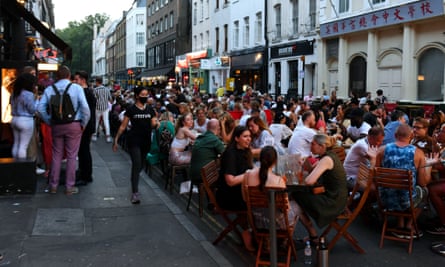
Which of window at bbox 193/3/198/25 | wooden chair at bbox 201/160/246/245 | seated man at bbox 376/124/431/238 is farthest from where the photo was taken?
window at bbox 193/3/198/25

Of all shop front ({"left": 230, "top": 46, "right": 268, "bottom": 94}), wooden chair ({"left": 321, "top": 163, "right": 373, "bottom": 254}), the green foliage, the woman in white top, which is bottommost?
wooden chair ({"left": 321, "top": 163, "right": 373, "bottom": 254})

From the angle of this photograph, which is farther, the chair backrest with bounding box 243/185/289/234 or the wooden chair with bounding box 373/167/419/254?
the wooden chair with bounding box 373/167/419/254

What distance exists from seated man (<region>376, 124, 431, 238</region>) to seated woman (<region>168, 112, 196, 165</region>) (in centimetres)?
357

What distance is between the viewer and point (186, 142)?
9141mm

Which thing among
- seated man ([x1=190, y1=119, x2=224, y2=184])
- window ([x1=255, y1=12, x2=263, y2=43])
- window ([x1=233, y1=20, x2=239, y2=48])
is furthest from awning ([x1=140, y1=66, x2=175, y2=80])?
seated man ([x1=190, y1=119, x2=224, y2=184])

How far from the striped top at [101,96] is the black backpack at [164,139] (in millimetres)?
5158

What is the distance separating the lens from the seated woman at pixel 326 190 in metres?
5.57

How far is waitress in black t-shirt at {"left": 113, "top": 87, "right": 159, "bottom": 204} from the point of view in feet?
26.7

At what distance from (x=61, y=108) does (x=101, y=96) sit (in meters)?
7.15

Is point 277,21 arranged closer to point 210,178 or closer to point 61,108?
point 61,108

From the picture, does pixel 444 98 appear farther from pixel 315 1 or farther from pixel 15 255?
pixel 15 255

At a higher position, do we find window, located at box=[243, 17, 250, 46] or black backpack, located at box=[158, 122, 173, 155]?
window, located at box=[243, 17, 250, 46]

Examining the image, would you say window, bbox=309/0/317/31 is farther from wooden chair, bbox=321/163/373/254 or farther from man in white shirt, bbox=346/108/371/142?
Answer: wooden chair, bbox=321/163/373/254

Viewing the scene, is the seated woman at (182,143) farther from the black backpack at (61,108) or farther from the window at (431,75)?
the window at (431,75)
